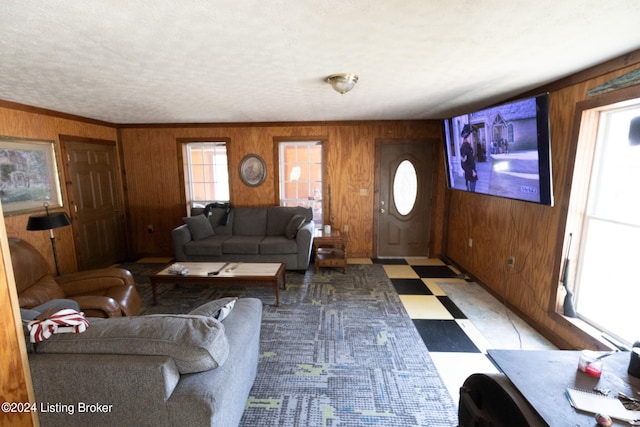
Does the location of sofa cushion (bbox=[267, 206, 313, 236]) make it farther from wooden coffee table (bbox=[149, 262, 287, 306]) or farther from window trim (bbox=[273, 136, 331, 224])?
wooden coffee table (bbox=[149, 262, 287, 306])

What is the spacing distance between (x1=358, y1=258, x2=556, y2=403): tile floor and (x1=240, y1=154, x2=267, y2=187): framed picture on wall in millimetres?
2570

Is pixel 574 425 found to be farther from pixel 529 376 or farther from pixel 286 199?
pixel 286 199

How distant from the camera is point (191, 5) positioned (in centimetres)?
126

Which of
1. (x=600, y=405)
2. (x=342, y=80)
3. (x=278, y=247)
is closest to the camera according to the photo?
(x=600, y=405)

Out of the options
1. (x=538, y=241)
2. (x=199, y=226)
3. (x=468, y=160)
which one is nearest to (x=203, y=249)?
(x=199, y=226)

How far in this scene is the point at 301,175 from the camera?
490 centimetres

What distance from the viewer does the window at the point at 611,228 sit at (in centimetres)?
197

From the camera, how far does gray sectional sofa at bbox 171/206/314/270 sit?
4047 mm

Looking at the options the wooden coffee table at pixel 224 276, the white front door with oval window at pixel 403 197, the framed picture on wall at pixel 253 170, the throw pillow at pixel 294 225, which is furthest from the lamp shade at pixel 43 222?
the white front door with oval window at pixel 403 197

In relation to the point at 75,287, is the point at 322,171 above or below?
above

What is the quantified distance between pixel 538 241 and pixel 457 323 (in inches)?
42.7

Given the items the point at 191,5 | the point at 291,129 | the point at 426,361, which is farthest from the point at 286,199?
the point at 191,5

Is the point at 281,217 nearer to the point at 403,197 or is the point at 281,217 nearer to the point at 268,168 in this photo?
the point at 268,168

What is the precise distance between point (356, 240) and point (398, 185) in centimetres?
115
